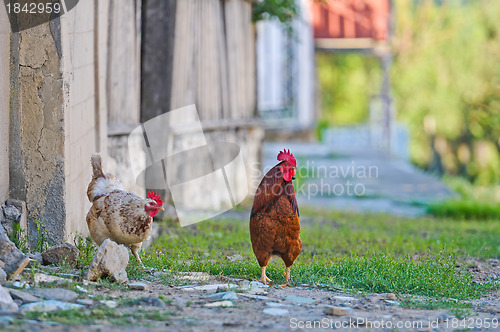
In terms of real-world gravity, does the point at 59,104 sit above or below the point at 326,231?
above

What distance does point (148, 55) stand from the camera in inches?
319

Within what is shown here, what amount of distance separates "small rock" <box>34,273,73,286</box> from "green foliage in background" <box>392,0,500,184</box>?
19.0 metres

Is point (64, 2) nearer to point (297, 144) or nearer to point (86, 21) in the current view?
point (86, 21)

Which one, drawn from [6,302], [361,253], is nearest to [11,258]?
[6,302]

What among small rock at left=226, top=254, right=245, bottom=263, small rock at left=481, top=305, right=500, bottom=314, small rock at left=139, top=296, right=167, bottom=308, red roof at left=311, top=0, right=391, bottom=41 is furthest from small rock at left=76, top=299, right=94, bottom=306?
red roof at left=311, top=0, right=391, bottom=41

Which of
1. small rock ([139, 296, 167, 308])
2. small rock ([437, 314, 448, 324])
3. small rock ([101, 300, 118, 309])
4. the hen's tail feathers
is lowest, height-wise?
small rock ([437, 314, 448, 324])

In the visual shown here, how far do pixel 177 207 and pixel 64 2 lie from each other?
4.30 metres

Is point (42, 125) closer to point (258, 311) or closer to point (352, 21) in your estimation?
point (258, 311)

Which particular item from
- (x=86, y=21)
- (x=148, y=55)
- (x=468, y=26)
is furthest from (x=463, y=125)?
(x=86, y=21)

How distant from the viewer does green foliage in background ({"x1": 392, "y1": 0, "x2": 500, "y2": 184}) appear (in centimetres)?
2212

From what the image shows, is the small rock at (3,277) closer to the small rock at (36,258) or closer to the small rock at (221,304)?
the small rock at (36,258)

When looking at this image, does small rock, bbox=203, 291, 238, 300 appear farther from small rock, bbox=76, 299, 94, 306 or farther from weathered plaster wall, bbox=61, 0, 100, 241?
weathered plaster wall, bbox=61, 0, 100, 241

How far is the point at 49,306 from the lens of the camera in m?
3.84

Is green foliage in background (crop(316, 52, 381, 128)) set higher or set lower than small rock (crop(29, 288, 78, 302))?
higher
